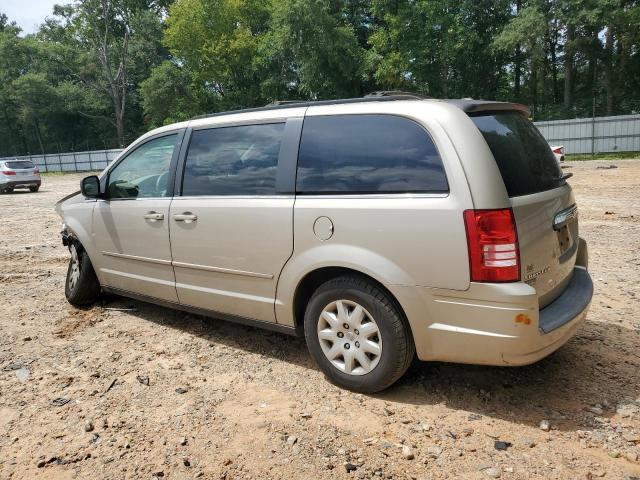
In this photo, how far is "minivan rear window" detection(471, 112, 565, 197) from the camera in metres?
2.92

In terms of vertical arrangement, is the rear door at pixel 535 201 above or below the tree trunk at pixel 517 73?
below

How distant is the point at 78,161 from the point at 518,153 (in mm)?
44507

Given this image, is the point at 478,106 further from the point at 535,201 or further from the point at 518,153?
the point at 535,201

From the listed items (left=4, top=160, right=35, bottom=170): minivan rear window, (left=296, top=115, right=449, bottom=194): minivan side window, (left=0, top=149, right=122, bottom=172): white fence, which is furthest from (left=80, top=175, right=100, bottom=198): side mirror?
(left=0, top=149, right=122, bottom=172): white fence

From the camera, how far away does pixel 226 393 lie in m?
3.39

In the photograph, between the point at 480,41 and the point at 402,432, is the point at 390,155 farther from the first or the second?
the point at 480,41

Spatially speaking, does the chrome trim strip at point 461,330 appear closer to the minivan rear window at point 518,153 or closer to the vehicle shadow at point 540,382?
the vehicle shadow at point 540,382

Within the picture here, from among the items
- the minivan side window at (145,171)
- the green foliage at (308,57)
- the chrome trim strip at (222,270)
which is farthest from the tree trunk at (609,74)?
the chrome trim strip at (222,270)

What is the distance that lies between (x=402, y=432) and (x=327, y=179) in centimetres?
158

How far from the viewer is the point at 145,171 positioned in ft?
14.6

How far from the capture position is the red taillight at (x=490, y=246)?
107 inches

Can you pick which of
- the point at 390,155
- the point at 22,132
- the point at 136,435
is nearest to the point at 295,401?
the point at 136,435

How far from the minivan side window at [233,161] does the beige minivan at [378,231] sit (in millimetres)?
11

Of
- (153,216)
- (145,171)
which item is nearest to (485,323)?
(153,216)
